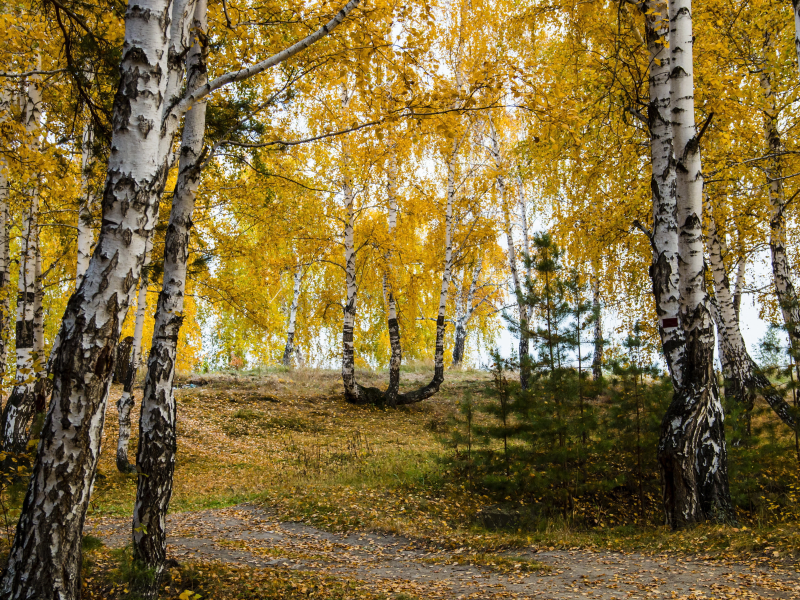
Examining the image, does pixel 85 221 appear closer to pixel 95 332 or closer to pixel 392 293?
pixel 95 332

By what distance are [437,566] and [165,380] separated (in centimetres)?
316

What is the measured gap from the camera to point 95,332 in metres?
2.86

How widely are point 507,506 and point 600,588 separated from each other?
12.4 ft

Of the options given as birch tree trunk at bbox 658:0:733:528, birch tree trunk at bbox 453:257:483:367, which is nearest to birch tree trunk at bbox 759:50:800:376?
birch tree trunk at bbox 658:0:733:528

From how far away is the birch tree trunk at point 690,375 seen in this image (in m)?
5.50

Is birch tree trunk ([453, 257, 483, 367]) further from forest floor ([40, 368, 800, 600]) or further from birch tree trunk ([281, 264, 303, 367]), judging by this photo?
forest floor ([40, 368, 800, 600])

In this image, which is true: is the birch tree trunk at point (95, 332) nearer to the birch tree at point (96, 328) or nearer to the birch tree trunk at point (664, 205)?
the birch tree at point (96, 328)

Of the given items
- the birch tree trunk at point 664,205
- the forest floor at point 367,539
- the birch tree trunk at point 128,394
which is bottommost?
the forest floor at point 367,539

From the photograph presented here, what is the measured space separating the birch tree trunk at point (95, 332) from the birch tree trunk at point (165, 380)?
3.47ft

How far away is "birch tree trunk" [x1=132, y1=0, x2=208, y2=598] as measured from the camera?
4098 mm

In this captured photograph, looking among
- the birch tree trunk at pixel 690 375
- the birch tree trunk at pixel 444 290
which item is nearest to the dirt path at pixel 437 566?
the birch tree trunk at pixel 690 375

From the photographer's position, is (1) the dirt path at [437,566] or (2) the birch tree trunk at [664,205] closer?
(1) the dirt path at [437,566]

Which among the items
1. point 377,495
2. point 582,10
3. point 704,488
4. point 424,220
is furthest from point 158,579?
point 424,220

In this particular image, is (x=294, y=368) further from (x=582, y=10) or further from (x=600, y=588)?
(x=600, y=588)
